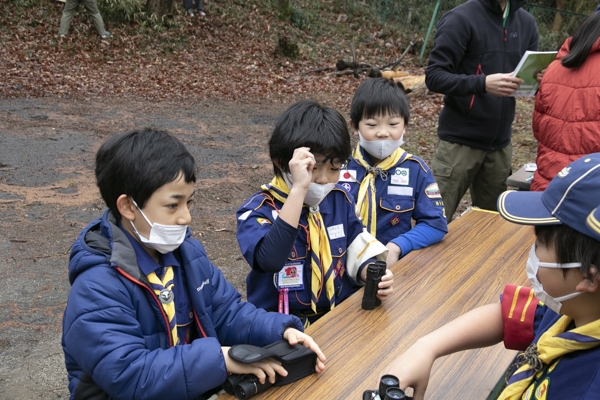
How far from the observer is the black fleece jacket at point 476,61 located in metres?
3.89

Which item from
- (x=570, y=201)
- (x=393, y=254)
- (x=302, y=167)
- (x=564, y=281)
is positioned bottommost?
(x=393, y=254)

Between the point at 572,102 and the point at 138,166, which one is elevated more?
the point at 572,102

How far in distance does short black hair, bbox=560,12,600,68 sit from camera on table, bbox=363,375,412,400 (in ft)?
7.51

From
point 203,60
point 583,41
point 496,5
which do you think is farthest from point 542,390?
point 203,60

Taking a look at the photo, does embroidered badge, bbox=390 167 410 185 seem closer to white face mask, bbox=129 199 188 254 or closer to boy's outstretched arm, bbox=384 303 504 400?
boy's outstretched arm, bbox=384 303 504 400

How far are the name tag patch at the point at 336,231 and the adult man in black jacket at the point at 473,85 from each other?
69.0 inches

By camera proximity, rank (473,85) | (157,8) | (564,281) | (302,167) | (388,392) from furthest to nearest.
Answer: (157,8), (473,85), (302,167), (388,392), (564,281)

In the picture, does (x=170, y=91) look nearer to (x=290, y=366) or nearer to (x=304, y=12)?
(x=304, y=12)

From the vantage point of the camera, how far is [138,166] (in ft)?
6.31

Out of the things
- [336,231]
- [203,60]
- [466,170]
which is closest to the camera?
[336,231]

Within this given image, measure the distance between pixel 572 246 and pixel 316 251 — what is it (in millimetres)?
1309

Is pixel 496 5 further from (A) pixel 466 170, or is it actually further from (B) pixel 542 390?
(B) pixel 542 390

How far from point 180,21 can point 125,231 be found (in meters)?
15.4

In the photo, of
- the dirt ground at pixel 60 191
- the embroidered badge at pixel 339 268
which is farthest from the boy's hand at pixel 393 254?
the dirt ground at pixel 60 191
